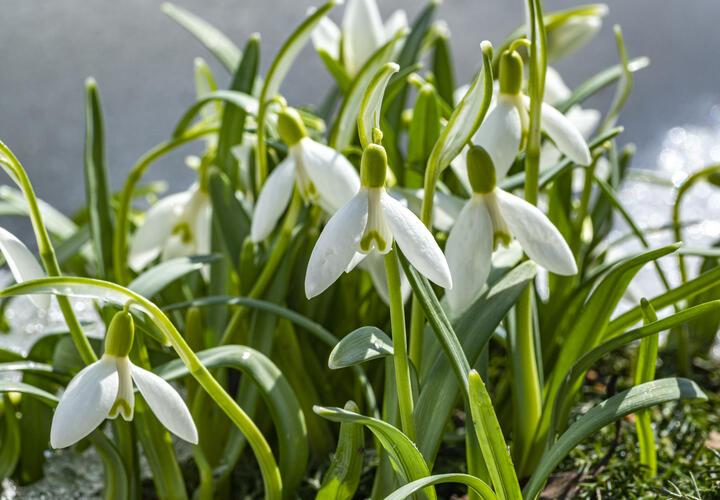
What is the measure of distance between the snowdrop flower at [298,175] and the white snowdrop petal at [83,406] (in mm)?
200

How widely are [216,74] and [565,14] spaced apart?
1.46m

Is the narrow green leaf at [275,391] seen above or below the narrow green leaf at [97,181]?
below

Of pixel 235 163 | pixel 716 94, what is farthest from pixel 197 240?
pixel 716 94

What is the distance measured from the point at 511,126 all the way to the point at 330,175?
0.46 feet

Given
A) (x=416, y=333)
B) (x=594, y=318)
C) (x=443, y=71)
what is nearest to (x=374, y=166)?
(x=416, y=333)

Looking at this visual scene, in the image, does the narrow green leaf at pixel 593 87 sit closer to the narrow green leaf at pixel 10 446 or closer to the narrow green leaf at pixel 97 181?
the narrow green leaf at pixel 97 181

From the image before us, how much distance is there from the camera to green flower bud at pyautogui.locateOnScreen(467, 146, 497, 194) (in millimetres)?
422

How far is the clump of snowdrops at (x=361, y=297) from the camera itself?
0.39m

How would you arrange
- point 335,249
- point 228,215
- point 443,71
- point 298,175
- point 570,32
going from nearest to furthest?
1. point 335,249
2. point 298,175
3. point 228,215
4. point 570,32
5. point 443,71

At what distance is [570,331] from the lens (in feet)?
1.82

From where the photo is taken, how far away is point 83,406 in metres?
0.37

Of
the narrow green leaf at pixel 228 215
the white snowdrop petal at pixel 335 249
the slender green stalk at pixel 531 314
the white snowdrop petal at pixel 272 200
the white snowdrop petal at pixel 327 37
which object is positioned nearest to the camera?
the white snowdrop petal at pixel 335 249

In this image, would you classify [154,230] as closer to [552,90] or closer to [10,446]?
[10,446]

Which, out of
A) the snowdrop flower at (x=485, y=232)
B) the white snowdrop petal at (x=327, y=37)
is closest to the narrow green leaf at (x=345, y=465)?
the snowdrop flower at (x=485, y=232)
